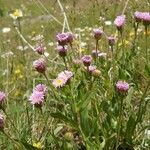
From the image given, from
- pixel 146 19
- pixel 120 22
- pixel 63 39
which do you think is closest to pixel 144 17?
pixel 146 19

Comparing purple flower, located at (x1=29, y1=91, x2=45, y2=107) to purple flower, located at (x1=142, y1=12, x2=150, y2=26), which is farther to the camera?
purple flower, located at (x1=142, y1=12, x2=150, y2=26)

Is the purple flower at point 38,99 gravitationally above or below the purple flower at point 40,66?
below

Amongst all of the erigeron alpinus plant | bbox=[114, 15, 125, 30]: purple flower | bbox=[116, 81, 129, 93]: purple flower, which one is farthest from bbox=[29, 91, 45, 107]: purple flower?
bbox=[114, 15, 125, 30]: purple flower

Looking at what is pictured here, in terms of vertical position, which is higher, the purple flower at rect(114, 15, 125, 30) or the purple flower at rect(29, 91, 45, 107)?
the purple flower at rect(114, 15, 125, 30)

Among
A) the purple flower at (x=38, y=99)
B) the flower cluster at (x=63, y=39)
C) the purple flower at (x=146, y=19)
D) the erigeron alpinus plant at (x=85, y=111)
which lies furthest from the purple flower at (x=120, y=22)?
the purple flower at (x=38, y=99)

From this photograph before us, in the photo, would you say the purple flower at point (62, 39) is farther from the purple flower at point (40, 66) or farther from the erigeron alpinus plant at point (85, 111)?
the purple flower at point (40, 66)

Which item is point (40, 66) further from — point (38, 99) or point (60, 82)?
point (38, 99)

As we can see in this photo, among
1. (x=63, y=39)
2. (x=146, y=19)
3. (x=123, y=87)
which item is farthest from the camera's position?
(x=146, y=19)

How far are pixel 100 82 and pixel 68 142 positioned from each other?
3.52ft

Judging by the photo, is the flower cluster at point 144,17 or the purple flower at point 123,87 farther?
the flower cluster at point 144,17

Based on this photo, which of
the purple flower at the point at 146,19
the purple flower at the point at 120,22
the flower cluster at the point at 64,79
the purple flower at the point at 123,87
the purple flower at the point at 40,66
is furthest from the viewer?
the purple flower at the point at 120,22

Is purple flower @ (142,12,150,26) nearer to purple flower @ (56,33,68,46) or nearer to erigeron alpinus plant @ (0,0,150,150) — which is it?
erigeron alpinus plant @ (0,0,150,150)

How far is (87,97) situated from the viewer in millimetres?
2766

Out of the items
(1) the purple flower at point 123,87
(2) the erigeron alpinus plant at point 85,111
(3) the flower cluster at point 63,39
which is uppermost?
(3) the flower cluster at point 63,39
